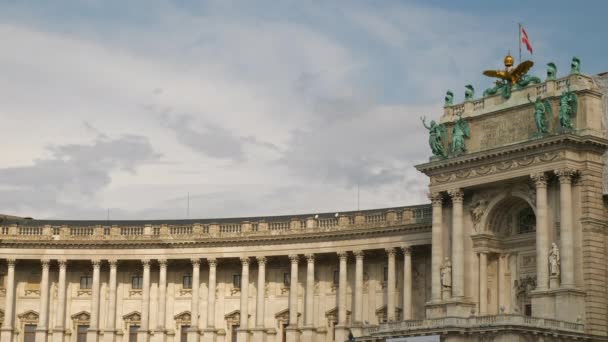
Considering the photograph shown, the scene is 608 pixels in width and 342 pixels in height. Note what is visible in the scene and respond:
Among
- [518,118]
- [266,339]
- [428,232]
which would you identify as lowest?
[266,339]

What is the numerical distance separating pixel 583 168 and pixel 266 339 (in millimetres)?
34905

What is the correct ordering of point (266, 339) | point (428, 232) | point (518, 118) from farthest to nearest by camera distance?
1. point (266, 339)
2. point (428, 232)
3. point (518, 118)

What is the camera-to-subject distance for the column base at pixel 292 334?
11294cm

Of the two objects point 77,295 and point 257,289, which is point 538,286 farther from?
point 77,295

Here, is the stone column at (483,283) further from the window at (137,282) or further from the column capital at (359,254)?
the window at (137,282)

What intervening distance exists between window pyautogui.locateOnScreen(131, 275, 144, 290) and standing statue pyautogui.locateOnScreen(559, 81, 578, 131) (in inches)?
1750

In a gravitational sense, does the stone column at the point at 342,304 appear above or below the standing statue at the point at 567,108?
below

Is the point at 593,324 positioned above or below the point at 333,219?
below

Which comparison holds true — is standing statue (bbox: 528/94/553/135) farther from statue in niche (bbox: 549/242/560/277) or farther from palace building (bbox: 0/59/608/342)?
statue in niche (bbox: 549/242/560/277)

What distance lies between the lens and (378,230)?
359 feet

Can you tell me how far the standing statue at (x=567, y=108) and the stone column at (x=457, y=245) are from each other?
33.2ft

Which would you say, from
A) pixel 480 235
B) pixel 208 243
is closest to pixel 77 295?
pixel 208 243

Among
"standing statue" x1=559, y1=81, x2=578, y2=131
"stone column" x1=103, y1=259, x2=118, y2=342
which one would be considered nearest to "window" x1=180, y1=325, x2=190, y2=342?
"stone column" x1=103, y1=259, x2=118, y2=342

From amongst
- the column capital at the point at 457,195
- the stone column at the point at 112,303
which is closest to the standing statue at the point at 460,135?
the column capital at the point at 457,195
